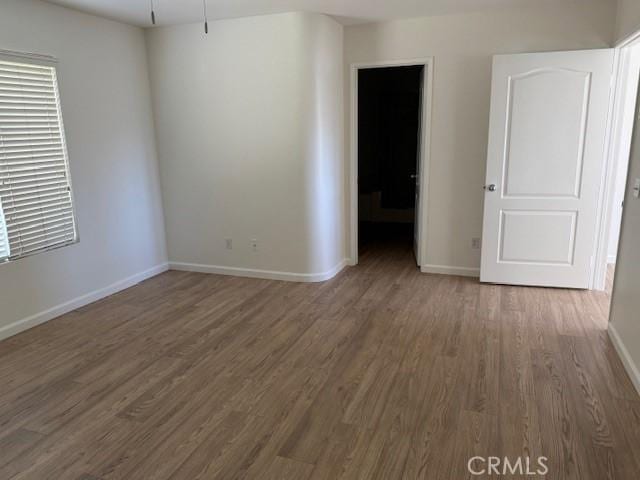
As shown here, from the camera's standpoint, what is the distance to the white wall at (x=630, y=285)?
270 cm

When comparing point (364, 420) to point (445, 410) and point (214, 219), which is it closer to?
point (445, 410)

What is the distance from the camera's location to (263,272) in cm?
475

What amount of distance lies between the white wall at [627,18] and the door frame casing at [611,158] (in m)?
0.09

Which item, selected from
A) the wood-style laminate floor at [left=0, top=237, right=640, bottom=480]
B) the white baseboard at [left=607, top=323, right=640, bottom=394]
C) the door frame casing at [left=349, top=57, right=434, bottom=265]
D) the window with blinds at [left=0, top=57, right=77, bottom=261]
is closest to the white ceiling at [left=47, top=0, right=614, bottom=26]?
the door frame casing at [left=349, top=57, right=434, bottom=265]

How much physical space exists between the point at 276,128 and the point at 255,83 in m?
0.47

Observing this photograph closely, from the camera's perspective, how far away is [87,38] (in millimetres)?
3961

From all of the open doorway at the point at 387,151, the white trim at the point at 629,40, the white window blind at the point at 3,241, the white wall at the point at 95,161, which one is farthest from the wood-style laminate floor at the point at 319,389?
the open doorway at the point at 387,151

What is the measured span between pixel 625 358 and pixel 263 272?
3166 millimetres

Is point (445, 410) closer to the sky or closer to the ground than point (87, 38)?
closer to the ground

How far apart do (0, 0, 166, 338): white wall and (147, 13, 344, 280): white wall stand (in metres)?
0.26

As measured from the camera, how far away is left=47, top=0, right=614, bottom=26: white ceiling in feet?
12.2

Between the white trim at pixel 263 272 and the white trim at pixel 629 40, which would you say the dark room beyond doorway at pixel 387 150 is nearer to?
the white trim at pixel 263 272

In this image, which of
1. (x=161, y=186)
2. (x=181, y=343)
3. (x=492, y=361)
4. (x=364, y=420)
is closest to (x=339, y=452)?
(x=364, y=420)

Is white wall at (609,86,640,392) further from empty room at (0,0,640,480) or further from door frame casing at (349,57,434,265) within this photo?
door frame casing at (349,57,434,265)
